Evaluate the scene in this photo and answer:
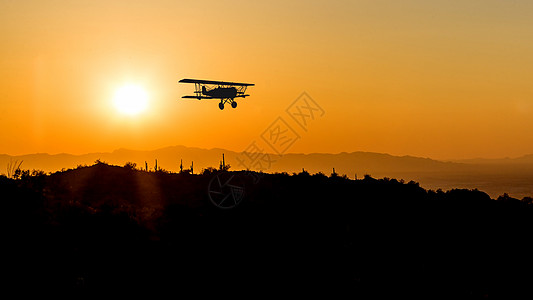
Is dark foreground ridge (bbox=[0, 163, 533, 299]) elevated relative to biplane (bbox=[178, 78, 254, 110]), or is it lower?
lower

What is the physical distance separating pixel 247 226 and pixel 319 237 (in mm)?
6186

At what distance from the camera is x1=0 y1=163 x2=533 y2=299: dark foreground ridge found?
38.3m

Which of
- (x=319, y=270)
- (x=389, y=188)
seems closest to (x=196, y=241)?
(x=319, y=270)

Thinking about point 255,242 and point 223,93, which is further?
point 223,93

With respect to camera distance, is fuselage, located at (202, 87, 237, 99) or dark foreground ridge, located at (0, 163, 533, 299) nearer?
dark foreground ridge, located at (0, 163, 533, 299)

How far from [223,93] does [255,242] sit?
32892 mm

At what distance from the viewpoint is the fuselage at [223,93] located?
75.0 m

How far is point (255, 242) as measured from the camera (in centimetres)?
4619

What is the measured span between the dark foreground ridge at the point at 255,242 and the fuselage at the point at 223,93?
47.1ft

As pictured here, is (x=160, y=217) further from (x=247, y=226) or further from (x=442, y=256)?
(x=442, y=256)

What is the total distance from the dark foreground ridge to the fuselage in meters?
14.4

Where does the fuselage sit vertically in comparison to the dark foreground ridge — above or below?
above

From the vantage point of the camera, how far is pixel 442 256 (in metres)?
49.6

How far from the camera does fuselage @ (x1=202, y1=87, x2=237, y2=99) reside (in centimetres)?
7500
